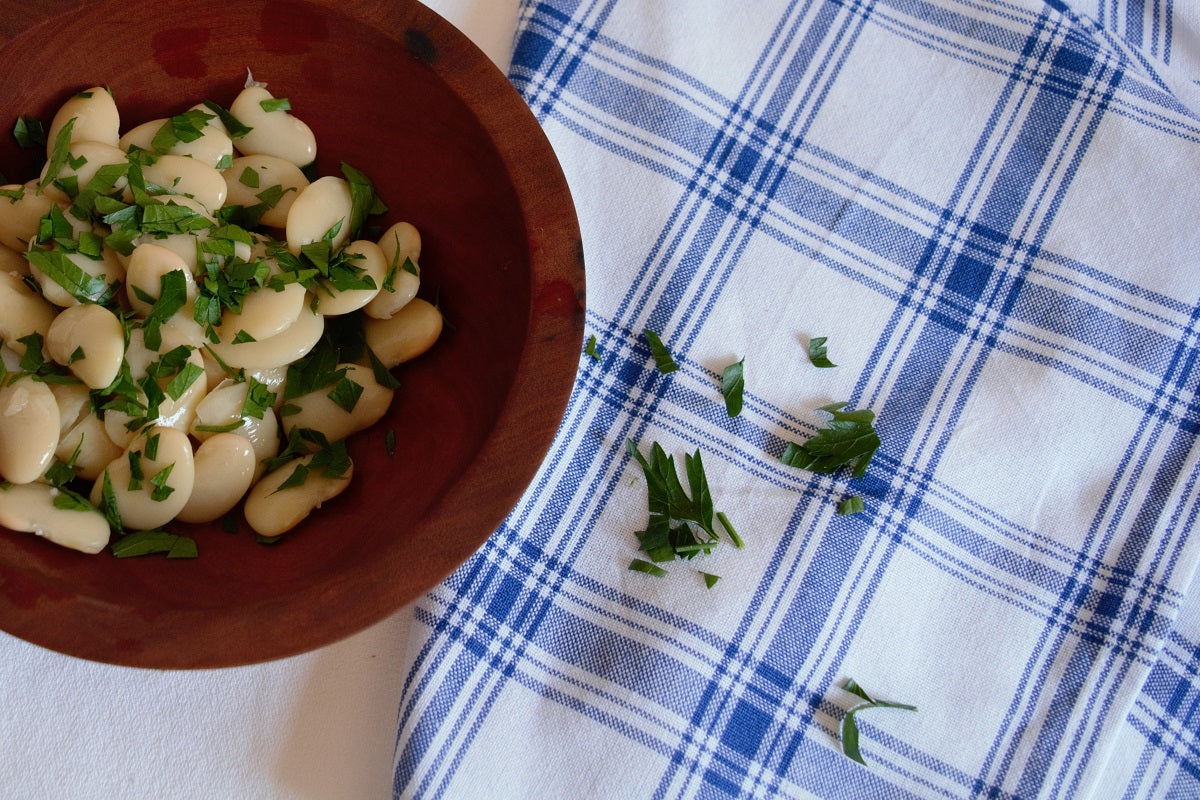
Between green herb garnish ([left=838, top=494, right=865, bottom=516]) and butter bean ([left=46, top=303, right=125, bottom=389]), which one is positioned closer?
butter bean ([left=46, top=303, right=125, bottom=389])

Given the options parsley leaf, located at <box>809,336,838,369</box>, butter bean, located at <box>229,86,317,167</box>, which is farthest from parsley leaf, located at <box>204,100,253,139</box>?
parsley leaf, located at <box>809,336,838,369</box>

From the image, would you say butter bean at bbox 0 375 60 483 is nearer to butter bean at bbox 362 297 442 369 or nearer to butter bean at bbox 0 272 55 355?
butter bean at bbox 0 272 55 355

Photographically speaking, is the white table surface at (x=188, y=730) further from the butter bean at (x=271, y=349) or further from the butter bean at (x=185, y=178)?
the butter bean at (x=185, y=178)

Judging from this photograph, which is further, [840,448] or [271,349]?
[840,448]

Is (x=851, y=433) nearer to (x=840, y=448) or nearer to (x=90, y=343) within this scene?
(x=840, y=448)

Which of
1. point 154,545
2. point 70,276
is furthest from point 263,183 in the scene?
point 154,545

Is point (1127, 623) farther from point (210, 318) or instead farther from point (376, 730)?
point (210, 318)

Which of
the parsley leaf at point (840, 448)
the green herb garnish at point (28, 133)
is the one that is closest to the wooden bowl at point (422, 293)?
the green herb garnish at point (28, 133)
